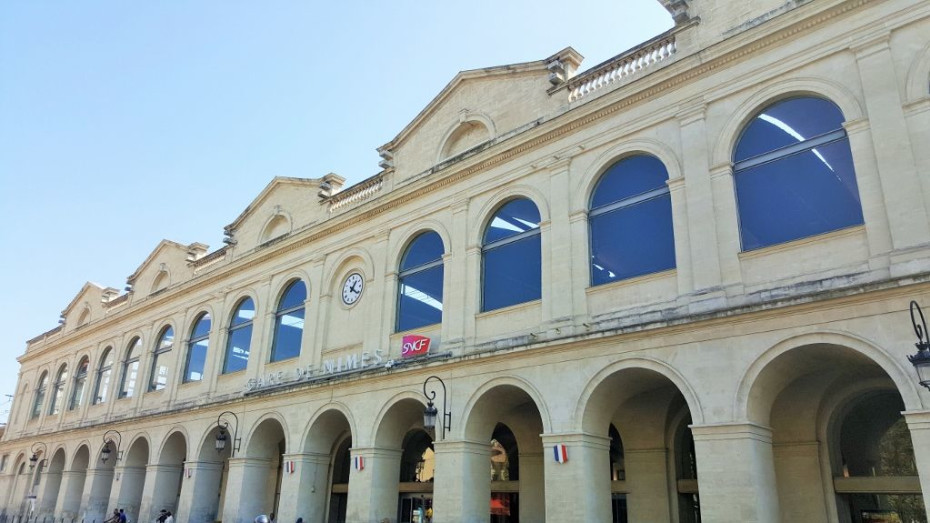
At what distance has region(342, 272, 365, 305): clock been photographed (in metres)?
20.2

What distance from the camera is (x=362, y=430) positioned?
17781mm

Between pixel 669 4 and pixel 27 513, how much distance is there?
33.0 meters

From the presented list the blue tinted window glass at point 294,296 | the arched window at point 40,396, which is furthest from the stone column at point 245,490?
the arched window at point 40,396

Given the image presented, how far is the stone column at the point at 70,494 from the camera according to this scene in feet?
92.2

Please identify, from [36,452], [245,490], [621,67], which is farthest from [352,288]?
[36,452]

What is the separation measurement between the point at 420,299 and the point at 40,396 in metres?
27.5

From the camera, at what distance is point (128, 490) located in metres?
25.7

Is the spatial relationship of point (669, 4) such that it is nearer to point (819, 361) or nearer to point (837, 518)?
point (819, 361)

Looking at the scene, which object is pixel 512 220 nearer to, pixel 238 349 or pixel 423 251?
pixel 423 251

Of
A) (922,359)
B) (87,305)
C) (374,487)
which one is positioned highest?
(87,305)

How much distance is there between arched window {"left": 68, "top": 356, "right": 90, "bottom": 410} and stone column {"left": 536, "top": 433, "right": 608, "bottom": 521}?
25.7m

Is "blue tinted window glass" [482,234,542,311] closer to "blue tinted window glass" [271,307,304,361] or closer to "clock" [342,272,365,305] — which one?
"clock" [342,272,365,305]

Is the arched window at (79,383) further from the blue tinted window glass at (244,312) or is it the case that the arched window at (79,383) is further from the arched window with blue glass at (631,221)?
the arched window with blue glass at (631,221)

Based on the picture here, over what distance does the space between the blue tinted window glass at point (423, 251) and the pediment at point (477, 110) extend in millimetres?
2041
